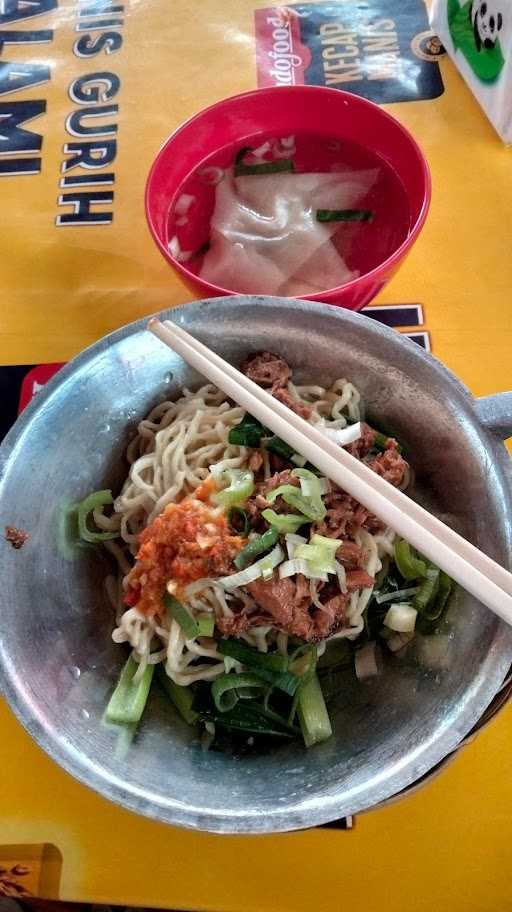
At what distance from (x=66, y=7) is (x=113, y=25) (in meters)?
0.21

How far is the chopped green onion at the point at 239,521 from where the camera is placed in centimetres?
131

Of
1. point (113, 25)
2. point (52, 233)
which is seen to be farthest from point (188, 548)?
point (113, 25)

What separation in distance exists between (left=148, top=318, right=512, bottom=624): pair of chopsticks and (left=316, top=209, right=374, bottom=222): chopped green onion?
59 centimetres

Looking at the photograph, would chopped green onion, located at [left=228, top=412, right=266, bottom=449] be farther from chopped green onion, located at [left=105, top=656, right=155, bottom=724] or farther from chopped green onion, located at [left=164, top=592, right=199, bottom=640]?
chopped green onion, located at [left=105, top=656, right=155, bottom=724]

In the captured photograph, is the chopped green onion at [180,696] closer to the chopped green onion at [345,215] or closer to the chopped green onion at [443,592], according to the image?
the chopped green onion at [443,592]

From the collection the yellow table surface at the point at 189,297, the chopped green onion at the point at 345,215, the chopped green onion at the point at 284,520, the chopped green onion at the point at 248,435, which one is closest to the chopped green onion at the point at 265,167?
the chopped green onion at the point at 345,215

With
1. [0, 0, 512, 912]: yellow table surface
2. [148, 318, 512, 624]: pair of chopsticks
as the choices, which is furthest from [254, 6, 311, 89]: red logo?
[148, 318, 512, 624]: pair of chopsticks

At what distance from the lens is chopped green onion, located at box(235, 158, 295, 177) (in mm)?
1847

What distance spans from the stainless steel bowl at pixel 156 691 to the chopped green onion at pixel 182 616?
169mm

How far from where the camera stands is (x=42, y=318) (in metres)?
1.91

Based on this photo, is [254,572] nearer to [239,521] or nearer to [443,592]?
[239,521]

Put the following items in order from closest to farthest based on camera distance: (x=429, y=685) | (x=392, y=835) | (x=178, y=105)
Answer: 1. (x=429, y=685)
2. (x=392, y=835)
3. (x=178, y=105)

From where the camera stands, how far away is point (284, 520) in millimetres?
1281

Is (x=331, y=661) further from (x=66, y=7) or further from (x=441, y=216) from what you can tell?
(x=66, y=7)
